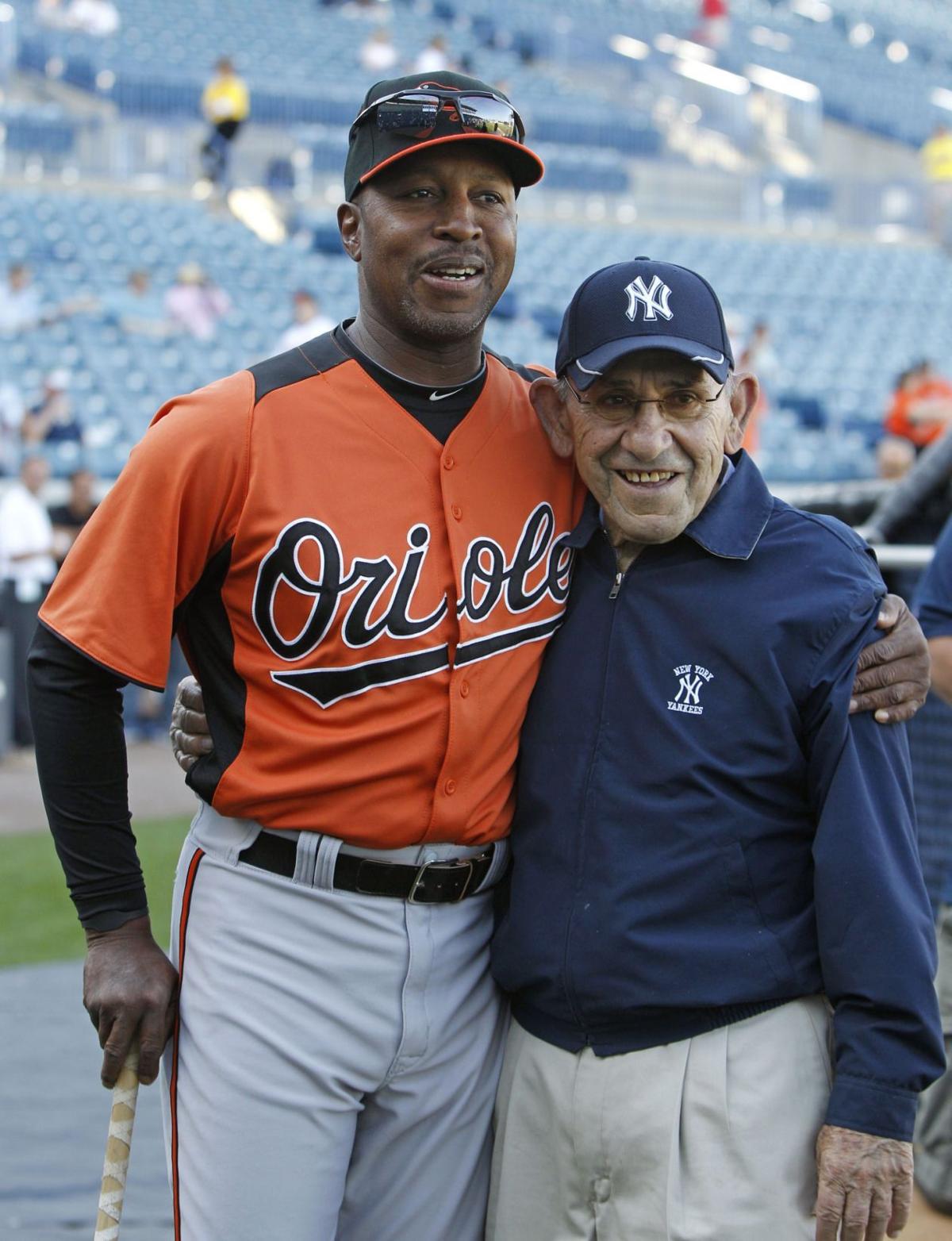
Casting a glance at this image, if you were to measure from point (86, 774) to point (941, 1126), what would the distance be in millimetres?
2091

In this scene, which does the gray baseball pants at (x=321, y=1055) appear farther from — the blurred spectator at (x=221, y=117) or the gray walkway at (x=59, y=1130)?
the blurred spectator at (x=221, y=117)

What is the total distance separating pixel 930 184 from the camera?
2409cm

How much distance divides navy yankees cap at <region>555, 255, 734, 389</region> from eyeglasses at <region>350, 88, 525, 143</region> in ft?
0.91

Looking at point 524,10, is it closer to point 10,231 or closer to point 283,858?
point 10,231

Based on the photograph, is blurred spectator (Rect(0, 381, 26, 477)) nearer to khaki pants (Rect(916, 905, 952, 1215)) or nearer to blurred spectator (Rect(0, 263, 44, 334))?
blurred spectator (Rect(0, 263, 44, 334))

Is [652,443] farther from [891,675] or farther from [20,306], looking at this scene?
[20,306]

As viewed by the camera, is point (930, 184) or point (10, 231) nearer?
point (10, 231)

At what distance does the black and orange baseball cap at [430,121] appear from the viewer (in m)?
2.22

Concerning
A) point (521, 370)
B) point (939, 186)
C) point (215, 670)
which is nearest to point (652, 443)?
point (521, 370)

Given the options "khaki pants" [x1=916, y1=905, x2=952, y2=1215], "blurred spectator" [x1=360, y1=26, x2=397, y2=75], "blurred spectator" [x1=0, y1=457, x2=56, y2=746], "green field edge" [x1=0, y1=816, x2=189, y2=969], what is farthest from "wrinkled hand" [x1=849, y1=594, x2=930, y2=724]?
"blurred spectator" [x1=360, y1=26, x2=397, y2=75]

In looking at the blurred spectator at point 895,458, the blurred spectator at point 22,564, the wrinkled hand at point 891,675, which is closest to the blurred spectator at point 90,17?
the blurred spectator at point 22,564

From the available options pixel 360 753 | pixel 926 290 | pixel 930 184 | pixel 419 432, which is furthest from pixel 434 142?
pixel 930 184

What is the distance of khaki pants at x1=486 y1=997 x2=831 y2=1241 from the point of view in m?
2.07

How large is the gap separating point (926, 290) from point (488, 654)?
20.7m
